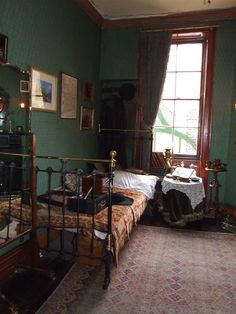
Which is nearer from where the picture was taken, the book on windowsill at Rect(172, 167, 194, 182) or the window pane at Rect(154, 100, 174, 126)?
the book on windowsill at Rect(172, 167, 194, 182)

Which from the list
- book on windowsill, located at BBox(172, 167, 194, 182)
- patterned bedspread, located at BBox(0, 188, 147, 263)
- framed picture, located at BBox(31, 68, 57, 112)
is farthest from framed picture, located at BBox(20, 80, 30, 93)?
book on windowsill, located at BBox(172, 167, 194, 182)

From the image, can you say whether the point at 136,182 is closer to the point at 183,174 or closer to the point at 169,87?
the point at 183,174

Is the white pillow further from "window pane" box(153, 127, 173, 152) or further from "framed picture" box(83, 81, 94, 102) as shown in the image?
"framed picture" box(83, 81, 94, 102)

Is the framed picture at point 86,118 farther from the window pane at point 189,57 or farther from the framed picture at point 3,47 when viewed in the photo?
the framed picture at point 3,47

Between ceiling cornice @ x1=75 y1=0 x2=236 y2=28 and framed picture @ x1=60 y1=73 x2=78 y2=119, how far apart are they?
118cm

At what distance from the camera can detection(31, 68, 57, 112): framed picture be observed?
10.4 ft

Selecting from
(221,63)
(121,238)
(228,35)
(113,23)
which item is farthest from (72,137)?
(228,35)

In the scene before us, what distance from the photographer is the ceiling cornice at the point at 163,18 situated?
179 inches

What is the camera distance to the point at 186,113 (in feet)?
16.5

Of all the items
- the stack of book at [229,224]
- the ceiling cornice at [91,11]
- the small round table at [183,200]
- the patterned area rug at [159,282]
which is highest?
the ceiling cornice at [91,11]

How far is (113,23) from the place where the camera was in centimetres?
510

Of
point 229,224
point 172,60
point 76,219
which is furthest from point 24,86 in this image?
point 229,224

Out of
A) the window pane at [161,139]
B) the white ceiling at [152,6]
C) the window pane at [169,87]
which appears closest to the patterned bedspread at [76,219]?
the window pane at [161,139]

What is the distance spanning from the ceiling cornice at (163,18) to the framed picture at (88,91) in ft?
3.55
